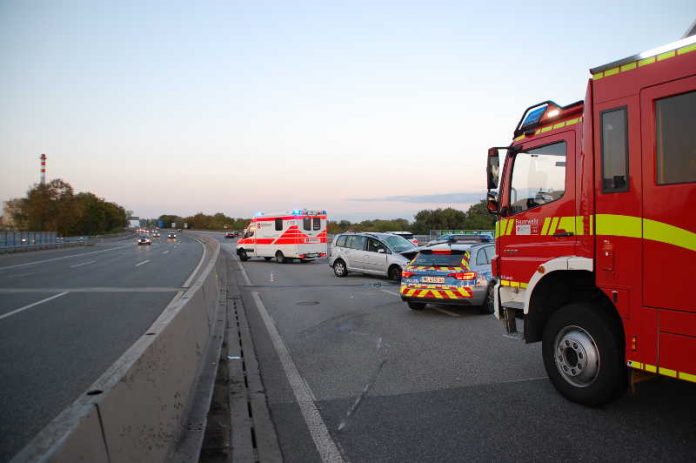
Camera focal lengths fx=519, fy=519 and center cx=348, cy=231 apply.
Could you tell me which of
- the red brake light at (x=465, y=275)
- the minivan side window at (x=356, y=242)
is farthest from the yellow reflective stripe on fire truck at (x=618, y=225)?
the minivan side window at (x=356, y=242)

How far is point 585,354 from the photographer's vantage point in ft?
16.5

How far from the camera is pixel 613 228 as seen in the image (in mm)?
4660

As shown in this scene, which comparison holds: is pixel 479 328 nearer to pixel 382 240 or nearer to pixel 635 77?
pixel 635 77

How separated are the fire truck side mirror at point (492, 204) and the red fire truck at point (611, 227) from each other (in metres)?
0.26

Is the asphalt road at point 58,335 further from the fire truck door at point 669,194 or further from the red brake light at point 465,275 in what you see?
the red brake light at point 465,275

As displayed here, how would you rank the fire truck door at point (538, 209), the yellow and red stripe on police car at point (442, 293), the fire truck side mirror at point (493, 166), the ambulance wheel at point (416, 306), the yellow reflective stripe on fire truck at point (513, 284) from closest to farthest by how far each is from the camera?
the fire truck door at point (538, 209)
the yellow reflective stripe on fire truck at point (513, 284)
the fire truck side mirror at point (493, 166)
the yellow and red stripe on police car at point (442, 293)
the ambulance wheel at point (416, 306)

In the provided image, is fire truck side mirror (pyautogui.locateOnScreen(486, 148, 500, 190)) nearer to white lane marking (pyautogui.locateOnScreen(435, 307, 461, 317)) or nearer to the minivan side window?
white lane marking (pyautogui.locateOnScreen(435, 307, 461, 317))

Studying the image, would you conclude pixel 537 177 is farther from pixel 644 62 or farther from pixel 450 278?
pixel 450 278

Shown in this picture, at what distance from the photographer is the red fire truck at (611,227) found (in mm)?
4098

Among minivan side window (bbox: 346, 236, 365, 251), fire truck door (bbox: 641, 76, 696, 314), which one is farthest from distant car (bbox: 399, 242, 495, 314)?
minivan side window (bbox: 346, 236, 365, 251)

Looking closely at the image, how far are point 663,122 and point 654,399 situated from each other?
2.87 meters

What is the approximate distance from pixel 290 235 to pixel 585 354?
76.3ft

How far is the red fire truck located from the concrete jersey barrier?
3.72 meters

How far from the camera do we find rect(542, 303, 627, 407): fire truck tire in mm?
4816
